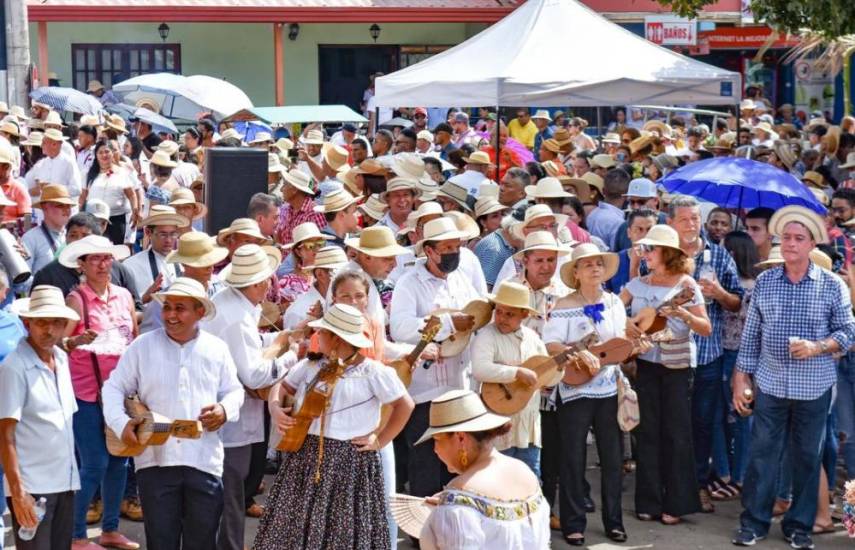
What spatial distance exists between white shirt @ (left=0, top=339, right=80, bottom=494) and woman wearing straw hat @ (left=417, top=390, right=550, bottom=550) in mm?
2170

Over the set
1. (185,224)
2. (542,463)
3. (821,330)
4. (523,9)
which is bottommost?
(542,463)

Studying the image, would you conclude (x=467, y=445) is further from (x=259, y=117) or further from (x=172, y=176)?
(x=259, y=117)

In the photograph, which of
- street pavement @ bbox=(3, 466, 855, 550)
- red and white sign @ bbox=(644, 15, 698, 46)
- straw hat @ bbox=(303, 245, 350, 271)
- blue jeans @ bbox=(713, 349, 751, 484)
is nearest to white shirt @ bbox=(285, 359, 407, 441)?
straw hat @ bbox=(303, 245, 350, 271)

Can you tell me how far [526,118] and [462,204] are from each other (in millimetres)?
9122

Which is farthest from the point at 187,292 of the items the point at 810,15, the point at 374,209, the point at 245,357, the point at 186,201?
the point at 810,15

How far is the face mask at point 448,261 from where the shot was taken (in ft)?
25.3

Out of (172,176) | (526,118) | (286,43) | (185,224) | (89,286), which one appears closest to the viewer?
(89,286)

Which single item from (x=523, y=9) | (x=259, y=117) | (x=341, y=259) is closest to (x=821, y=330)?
(x=341, y=259)

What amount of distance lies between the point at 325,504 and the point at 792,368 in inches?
119

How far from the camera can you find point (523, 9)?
45.6 feet

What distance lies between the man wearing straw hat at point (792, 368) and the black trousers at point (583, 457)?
2.48 feet

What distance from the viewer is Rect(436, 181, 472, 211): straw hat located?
1041cm

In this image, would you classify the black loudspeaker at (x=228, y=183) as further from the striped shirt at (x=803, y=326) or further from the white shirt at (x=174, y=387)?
the striped shirt at (x=803, y=326)

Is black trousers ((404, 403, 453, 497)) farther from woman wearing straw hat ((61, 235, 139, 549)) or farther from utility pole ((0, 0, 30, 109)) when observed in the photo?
utility pole ((0, 0, 30, 109))
